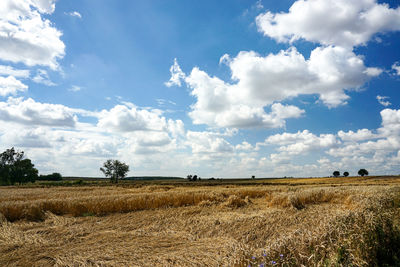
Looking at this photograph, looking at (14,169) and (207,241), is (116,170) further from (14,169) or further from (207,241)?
(207,241)

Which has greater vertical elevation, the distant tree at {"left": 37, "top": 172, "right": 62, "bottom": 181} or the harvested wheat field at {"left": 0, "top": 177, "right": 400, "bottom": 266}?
the harvested wheat field at {"left": 0, "top": 177, "right": 400, "bottom": 266}

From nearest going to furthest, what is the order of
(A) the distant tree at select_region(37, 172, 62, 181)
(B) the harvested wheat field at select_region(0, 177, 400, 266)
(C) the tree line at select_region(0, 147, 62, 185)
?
(B) the harvested wheat field at select_region(0, 177, 400, 266), (C) the tree line at select_region(0, 147, 62, 185), (A) the distant tree at select_region(37, 172, 62, 181)

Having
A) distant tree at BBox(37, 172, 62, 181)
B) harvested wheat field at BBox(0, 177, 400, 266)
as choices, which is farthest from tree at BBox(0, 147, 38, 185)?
harvested wheat field at BBox(0, 177, 400, 266)

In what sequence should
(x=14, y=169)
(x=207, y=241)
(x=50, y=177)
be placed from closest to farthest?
(x=207, y=241) → (x=14, y=169) → (x=50, y=177)

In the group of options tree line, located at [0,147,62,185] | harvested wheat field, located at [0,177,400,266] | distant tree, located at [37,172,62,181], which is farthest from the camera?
distant tree, located at [37,172,62,181]

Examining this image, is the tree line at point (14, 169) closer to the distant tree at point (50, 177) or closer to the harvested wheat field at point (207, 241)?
the distant tree at point (50, 177)

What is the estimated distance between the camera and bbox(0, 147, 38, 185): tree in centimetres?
7685

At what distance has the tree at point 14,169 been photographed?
76.8m

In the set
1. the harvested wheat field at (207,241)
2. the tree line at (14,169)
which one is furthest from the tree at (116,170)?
the harvested wheat field at (207,241)

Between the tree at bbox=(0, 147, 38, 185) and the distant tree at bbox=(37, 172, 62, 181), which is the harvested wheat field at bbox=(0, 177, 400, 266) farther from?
the distant tree at bbox=(37, 172, 62, 181)

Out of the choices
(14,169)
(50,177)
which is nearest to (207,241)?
(14,169)

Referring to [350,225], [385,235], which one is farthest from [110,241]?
[385,235]

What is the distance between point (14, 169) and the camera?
260ft

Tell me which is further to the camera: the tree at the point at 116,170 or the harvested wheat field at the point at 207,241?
the tree at the point at 116,170
